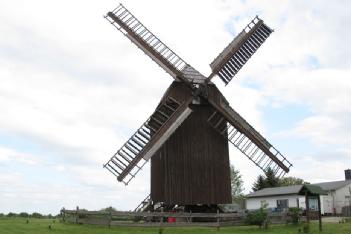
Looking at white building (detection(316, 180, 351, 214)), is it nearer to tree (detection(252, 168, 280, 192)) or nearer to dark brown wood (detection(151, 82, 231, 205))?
tree (detection(252, 168, 280, 192))

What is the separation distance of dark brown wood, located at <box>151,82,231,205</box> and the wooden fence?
105cm

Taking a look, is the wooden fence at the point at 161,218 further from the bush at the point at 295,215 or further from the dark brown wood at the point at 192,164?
the dark brown wood at the point at 192,164

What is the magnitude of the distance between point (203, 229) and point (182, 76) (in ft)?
29.1

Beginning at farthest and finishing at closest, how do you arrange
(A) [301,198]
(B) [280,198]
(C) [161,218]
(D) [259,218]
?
(B) [280,198]
(A) [301,198]
(D) [259,218]
(C) [161,218]

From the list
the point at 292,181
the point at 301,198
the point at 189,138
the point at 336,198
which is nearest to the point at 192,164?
the point at 189,138

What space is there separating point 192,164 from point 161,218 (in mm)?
3979

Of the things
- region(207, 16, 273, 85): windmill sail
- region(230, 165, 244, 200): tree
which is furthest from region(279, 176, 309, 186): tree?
region(207, 16, 273, 85): windmill sail

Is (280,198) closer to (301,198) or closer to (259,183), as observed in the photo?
(301,198)

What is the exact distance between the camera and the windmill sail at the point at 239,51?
2986 centimetres

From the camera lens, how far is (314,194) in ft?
90.8

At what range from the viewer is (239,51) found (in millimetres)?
31641

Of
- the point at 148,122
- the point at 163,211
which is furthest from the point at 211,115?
the point at 163,211

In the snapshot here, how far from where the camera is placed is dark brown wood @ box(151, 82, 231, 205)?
27.8 meters

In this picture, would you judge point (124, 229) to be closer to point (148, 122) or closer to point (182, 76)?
point (148, 122)
